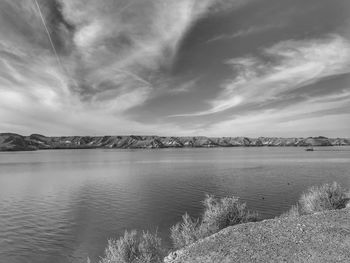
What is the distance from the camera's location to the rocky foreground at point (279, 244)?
9672 mm

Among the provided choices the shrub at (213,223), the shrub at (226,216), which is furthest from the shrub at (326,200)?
the shrub at (226,216)

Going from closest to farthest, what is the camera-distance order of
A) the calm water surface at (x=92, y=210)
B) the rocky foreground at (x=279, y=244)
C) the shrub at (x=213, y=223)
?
1. the rocky foreground at (x=279, y=244)
2. the shrub at (x=213, y=223)
3. the calm water surface at (x=92, y=210)

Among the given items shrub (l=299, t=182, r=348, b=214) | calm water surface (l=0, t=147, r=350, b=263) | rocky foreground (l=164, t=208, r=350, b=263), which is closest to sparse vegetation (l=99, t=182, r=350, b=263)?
shrub (l=299, t=182, r=348, b=214)

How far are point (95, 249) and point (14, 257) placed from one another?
4.73m

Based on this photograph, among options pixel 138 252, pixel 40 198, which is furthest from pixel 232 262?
pixel 40 198

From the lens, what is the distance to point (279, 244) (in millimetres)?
10773

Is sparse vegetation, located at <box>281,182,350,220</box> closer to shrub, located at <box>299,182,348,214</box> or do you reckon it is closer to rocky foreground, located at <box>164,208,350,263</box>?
shrub, located at <box>299,182,348,214</box>

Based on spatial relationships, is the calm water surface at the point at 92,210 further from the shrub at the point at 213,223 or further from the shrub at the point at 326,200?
the shrub at the point at 326,200

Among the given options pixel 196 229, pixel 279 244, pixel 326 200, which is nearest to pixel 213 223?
pixel 196 229

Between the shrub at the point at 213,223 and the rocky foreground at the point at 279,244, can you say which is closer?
the rocky foreground at the point at 279,244

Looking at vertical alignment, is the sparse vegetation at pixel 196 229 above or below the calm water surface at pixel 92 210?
above

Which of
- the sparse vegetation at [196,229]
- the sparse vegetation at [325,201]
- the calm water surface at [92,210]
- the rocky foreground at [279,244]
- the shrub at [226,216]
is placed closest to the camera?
the rocky foreground at [279,244]

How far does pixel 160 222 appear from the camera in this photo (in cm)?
2266

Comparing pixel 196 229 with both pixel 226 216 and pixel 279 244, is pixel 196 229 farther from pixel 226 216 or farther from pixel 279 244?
pixel 279 244
